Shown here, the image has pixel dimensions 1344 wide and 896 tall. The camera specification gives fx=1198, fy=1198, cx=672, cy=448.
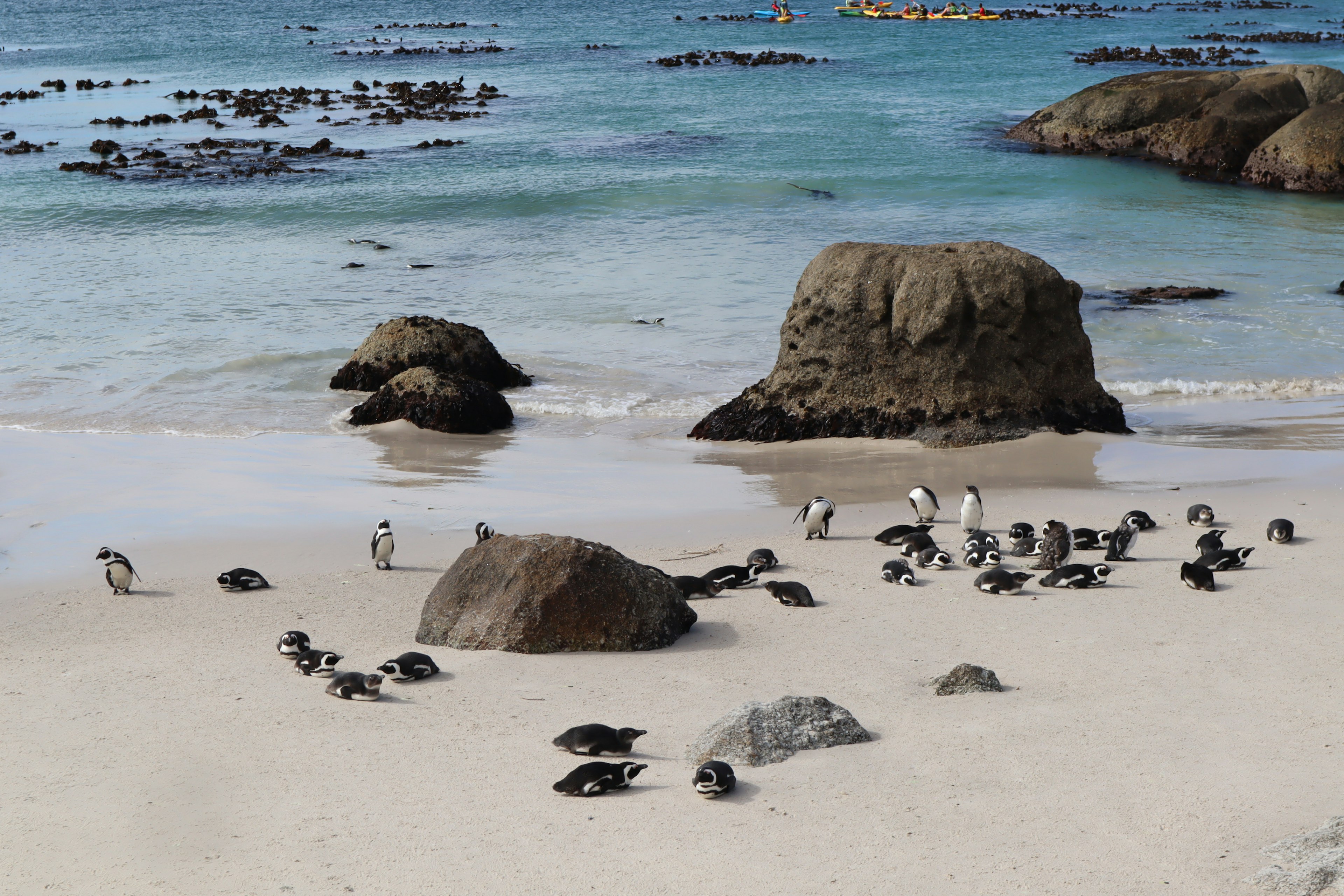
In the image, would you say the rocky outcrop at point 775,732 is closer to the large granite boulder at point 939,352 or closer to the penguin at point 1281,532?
the penguin at point 1281,532

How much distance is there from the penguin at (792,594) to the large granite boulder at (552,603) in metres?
0.75

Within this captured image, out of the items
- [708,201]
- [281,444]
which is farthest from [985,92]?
[281,444]

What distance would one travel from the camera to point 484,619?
6.36 metres

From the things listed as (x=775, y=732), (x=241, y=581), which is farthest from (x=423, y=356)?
(x=775, y=732)

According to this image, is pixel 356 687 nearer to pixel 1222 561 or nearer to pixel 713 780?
pixel 713 780

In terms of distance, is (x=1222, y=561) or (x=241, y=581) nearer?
(x=1222, y=561)

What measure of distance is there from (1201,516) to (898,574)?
2506 mm

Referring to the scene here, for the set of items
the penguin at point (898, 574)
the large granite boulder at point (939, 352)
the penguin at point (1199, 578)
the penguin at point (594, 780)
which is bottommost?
the penguin at point (898, 574)

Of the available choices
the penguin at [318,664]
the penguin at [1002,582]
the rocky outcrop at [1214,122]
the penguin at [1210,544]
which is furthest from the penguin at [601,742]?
the rocky outcrop at [1214,122]

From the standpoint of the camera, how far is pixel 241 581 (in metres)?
7.45

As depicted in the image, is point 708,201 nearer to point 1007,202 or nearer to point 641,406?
point 1007,202

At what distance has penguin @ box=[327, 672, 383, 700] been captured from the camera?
18.5 feet

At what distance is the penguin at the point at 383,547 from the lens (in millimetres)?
7770

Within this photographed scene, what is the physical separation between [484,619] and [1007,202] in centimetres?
2234
